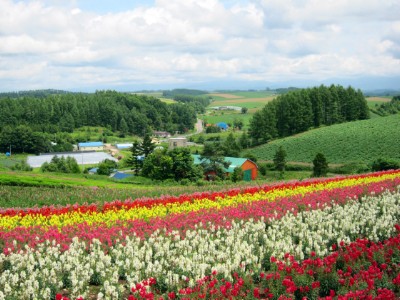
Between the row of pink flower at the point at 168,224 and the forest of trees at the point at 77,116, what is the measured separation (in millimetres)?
90685

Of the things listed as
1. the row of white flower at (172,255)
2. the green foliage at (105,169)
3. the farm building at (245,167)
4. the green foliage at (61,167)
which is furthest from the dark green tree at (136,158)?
the row of white flower at (172,255)

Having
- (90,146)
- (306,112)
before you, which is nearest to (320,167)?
(306,112)

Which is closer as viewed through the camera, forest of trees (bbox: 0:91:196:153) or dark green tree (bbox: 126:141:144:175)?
dark green tree (bbox: 126:141:144:175)

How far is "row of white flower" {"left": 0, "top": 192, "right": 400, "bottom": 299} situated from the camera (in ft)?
29.1

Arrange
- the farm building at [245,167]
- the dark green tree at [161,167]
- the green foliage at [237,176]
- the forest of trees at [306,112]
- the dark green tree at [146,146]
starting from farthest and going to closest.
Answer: the forest of trees at [306,112], the dark green tree at [146,146], the farm building at [245,167], the green foliage at [237,176], the dark green tree at [161,167]

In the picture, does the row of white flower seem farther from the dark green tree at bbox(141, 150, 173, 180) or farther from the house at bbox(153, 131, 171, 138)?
the house at bbox(153, 131, 171, 138)

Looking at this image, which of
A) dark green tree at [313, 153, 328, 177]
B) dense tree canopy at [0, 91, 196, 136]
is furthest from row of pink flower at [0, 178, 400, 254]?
dense tree canopy at [0, 91, 196, 136]

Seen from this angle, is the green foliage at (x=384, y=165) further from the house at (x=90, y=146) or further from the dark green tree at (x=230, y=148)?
the house at (x=90, y=146)

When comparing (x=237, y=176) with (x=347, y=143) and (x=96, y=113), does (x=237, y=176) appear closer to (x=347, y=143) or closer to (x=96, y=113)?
(x=347, y=143)

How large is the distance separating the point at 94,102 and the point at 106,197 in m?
120

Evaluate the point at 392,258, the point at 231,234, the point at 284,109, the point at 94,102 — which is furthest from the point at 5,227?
the point at 94,102

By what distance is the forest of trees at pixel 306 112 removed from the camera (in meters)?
95.3

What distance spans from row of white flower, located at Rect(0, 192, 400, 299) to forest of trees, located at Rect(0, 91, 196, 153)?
9310 centimetres

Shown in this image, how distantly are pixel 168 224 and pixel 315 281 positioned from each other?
16.6 ft
